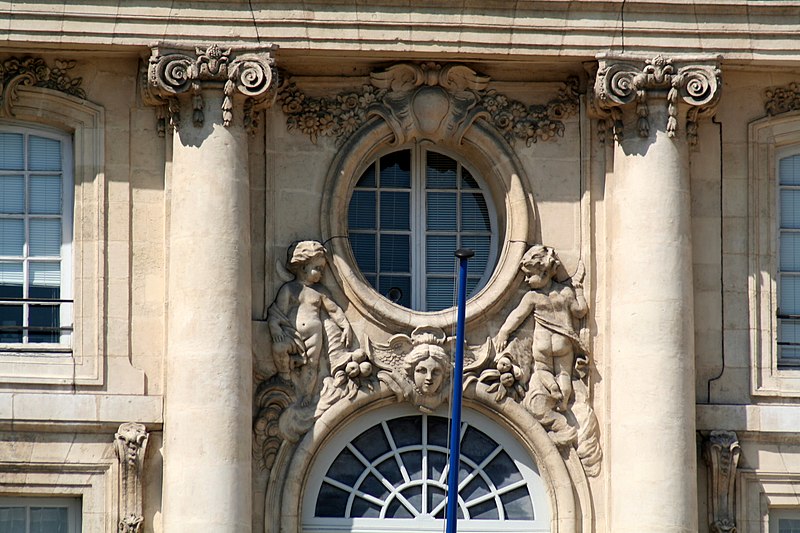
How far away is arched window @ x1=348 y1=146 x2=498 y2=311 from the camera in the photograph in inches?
1125

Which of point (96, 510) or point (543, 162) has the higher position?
point (543, 162)

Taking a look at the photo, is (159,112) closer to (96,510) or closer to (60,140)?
(60,140)

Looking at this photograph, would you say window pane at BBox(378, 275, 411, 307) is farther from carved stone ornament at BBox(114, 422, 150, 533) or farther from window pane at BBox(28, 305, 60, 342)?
window pane at BBox(28, 305, 60, 342)

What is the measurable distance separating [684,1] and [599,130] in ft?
5.60

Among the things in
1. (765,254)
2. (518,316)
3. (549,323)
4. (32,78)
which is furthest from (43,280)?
(765,254)

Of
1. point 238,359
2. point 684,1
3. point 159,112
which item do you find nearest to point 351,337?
point 238,359

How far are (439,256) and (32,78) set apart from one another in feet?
16.0

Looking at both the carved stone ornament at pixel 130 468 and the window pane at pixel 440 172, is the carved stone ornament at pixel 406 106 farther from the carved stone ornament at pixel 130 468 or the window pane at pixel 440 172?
the carved stone ornament at pixel 130 468

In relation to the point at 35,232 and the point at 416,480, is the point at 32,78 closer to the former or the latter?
the point at 35,232

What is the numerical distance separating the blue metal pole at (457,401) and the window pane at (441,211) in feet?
5.32

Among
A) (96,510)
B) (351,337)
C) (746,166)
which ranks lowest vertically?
(96,510)

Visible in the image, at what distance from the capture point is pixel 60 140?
92.8 feet

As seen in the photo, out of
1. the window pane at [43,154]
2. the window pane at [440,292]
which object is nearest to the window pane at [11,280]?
the window pane at [43,154]

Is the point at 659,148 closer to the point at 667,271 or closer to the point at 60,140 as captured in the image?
the point at 667,271
